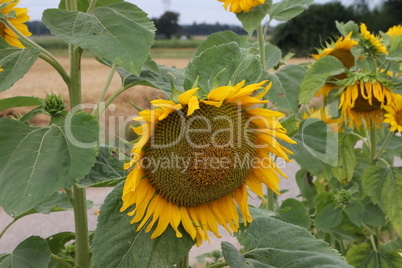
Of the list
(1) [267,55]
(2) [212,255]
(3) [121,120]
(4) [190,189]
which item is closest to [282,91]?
(1) [267,55]

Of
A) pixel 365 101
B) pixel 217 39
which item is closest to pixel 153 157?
pixel 217 39

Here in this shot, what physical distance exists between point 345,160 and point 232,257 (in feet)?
2.34

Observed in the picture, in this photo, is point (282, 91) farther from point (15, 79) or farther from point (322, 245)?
point (15, 79)

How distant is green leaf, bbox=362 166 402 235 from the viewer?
3.55ft

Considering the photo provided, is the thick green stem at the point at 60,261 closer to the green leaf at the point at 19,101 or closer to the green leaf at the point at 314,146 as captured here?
the green leaf at the point at 19,101

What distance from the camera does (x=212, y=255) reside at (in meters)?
1.56

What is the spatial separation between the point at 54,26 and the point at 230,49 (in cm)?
Result: 21

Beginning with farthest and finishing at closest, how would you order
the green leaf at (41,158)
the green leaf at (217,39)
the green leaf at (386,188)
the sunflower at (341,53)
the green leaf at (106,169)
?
the sunflower at (341,53) → the green leaf at (386,188) → the green leaf at (217,39) → the green leaf at (106,169) → the green leaf at (41,158)

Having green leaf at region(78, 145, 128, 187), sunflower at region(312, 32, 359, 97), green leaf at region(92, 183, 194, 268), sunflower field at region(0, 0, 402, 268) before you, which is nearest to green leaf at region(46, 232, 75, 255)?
sunflower field at region(0, 0, 402, 268)

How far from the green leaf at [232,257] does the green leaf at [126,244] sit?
0.06m

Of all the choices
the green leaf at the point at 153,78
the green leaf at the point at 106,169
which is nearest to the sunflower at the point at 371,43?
the green leaf at the point at 153,78

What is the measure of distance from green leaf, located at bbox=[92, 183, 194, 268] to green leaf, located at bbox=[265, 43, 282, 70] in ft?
2.39

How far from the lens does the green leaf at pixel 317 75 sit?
3.49 feet

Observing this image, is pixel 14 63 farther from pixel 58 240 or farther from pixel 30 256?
pixel 58 240
